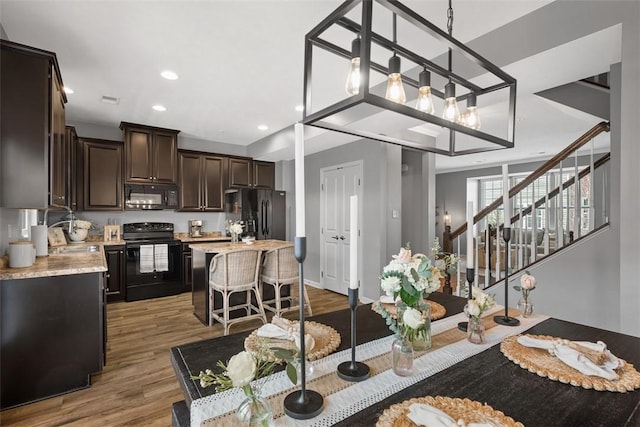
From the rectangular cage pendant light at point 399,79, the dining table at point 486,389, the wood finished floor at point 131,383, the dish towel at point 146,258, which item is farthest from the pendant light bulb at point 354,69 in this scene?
the dish towel at point 146,258

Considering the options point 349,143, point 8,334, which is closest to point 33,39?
point 8,334

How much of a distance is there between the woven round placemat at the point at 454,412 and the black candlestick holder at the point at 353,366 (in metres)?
0.16

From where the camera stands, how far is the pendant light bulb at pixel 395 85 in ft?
3.61

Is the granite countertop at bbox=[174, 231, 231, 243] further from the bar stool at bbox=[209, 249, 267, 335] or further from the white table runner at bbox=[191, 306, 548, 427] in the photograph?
the white table runner at bbox=[191, 306, 548, 427]

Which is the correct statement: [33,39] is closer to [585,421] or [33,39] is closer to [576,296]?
[585,421]

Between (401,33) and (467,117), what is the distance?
1.12m

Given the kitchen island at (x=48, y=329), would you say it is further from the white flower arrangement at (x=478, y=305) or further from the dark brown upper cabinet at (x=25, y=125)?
the white flower arrangement at (x=478, y=305)

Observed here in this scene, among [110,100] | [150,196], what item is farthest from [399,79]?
[150,196]

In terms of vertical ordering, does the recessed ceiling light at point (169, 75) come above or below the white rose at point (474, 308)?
above

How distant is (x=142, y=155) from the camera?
4.61m

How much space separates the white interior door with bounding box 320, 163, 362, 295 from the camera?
4.75m

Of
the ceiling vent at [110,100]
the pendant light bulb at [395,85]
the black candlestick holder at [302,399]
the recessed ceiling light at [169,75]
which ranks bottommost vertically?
the black candlestick holder at [302,399]

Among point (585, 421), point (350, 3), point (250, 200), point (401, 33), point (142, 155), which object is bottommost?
point (585, 421)

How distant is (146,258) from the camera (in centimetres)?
452
